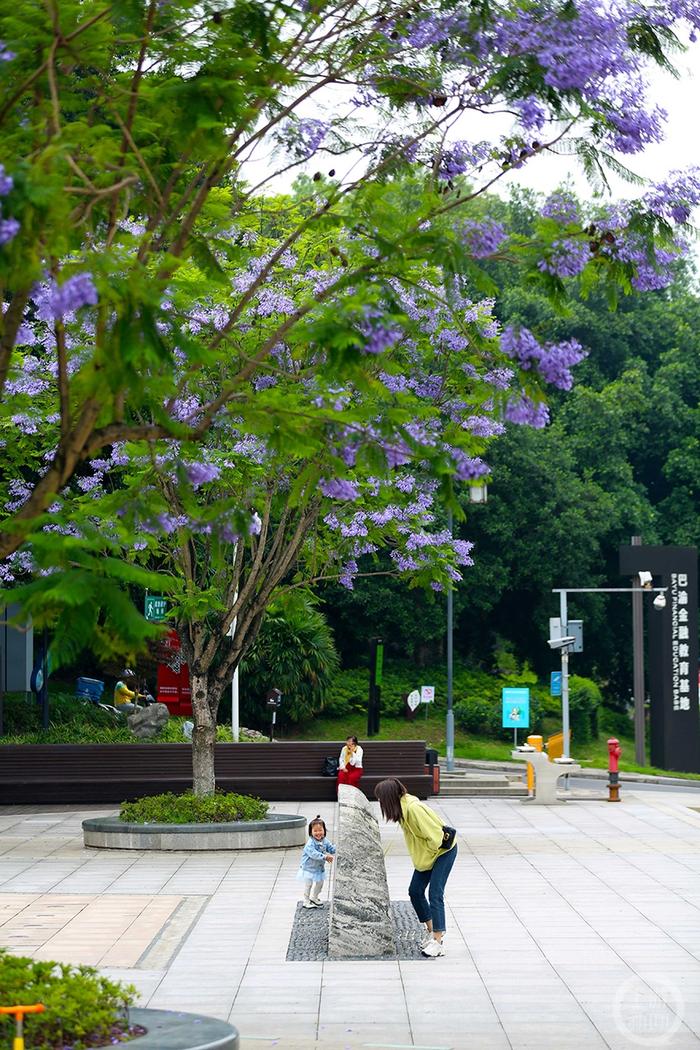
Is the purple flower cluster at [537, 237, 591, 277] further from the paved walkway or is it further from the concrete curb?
the concrete curb

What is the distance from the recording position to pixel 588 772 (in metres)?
41.1

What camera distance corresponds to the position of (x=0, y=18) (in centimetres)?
827

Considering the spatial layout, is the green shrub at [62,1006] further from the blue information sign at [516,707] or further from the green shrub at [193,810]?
the blue information sign at [516,707]

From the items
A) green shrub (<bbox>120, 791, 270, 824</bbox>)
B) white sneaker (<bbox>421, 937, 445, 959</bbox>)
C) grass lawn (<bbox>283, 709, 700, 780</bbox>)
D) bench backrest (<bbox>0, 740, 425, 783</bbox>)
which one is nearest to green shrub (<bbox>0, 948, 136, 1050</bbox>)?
white sneaker (<bbox>421, 937, 445, 959</bbox>)

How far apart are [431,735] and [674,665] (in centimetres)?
956

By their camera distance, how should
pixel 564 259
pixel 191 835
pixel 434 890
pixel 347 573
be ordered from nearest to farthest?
1. pixel 564 259
2. pixel 434 890
3. pixel 191 835
4. pixel 347 573

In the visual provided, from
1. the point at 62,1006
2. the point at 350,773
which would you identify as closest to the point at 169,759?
the point at 350,773

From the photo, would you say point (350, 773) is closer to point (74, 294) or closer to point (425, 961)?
point (425, 961)

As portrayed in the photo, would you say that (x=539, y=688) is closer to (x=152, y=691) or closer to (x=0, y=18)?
(x=152, y=691)

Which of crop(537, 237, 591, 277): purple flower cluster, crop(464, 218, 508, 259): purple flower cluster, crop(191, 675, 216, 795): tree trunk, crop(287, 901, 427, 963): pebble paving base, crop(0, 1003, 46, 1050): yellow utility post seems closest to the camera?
crop(0, 1003, 46, 1050): yellow utility post

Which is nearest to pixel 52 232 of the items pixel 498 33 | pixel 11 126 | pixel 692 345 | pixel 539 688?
pixel 11 126

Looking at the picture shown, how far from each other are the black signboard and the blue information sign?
3.47 metres

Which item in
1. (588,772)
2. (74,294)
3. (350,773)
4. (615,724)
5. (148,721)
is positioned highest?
(74,294)

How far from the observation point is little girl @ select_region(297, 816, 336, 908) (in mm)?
15906
